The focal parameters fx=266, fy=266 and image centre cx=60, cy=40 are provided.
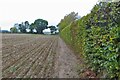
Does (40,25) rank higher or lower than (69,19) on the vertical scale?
lower

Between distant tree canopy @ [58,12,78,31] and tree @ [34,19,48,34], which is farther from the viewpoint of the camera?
tree @ [34,19,48,34]

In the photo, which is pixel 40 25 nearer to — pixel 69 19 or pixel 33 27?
pixel 33 27

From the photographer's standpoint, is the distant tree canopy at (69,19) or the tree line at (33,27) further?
the tree line at (33,27)

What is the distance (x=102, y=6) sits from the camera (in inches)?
219

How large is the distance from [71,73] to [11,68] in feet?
7.18

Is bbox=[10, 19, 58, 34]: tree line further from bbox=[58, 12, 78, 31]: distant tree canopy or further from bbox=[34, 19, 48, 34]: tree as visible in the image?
bbox=[58, 12, 78, 31]: distant tree canopy

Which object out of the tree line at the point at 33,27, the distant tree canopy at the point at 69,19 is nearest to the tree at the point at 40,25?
Result: the tree line at the point at 33,27

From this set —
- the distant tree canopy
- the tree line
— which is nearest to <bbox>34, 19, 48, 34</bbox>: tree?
the tree line

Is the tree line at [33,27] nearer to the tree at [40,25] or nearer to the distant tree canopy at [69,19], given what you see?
the tree at [40,25]

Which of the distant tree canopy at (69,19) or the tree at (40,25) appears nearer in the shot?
the distant tree canopy at (69,19)

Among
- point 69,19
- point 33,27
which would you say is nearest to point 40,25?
point 33,27

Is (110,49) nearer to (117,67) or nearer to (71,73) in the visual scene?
(117,67)

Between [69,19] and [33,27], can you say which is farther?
[33,27]

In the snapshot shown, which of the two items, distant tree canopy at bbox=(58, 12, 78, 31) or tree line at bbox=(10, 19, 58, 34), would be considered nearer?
distant tree canopy at bbox=(58, 12, 78, 31)
